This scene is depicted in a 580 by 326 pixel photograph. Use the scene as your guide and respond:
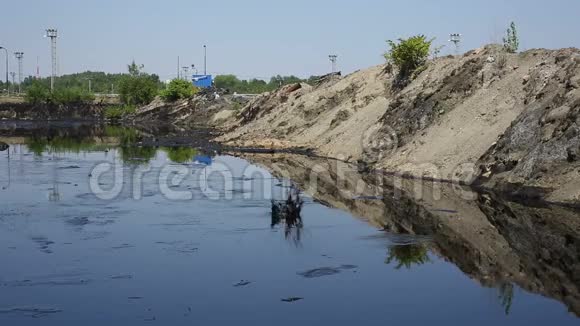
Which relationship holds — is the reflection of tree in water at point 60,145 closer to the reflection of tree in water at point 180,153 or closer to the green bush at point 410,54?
the reflection of tree in water at point 180,153

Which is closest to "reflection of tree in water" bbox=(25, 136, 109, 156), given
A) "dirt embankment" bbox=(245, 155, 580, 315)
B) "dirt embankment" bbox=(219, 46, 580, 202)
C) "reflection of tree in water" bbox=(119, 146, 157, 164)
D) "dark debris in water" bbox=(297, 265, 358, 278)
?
"reflection of tree in water" bbox=(119, 146, 157, 164)

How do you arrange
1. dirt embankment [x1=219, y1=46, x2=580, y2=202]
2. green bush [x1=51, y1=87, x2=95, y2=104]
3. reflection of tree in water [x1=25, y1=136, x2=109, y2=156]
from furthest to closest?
green bush [x1=51, y1=87, x2=95, y2=104] → reflection of tree in water [x1=25, y1=136, x2=109, y2=156] → dirt embankment [x1=219, y1=46, x2=580, y2=202]

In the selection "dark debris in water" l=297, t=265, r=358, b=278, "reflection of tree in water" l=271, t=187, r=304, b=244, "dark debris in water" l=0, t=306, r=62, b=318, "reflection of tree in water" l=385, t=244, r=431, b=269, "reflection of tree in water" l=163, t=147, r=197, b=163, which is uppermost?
"reflection of tree in water" l=163, t=147, r=197, b=163

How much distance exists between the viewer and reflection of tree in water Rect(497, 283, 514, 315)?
Result: 10.5 meters

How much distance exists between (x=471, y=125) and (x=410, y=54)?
13.5 metres

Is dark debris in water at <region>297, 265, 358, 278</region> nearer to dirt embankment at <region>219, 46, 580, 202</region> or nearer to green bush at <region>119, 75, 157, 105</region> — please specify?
dirt embankment at <region>219, 46, 580, 202</region>

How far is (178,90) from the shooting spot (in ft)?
275

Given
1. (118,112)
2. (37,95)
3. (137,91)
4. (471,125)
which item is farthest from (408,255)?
(37,95)

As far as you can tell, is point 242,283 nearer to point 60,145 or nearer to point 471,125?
point 471,125

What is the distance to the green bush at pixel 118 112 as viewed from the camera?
88.5 meters

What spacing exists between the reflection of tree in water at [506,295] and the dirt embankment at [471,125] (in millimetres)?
8282

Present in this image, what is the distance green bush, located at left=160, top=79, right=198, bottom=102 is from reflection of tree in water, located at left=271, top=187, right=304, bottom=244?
62.5 meters

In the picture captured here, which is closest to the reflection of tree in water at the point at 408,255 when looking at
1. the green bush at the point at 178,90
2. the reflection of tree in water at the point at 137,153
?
the reflection of tree in water at the point at 137,153

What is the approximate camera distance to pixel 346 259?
13617 mm
